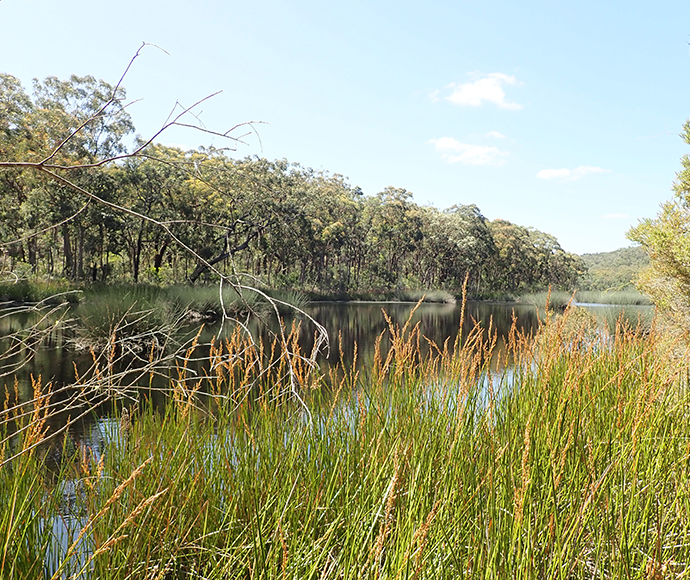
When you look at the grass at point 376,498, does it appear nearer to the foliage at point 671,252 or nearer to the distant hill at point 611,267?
the foliage at point 671,252

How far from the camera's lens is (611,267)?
94.6m

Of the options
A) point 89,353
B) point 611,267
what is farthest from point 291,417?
point 611,267

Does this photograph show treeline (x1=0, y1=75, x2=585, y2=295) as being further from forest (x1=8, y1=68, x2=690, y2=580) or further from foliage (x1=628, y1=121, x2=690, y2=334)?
foliage (x1=628, y1=121, x2=690, y2=334)

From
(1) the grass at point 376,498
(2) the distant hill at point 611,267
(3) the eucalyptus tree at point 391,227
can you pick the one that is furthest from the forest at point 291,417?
(2) the distant hill at point 611,267

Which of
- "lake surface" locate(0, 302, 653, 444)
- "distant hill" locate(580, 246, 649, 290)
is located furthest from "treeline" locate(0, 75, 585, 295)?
"distant hill" locate(580, 246, 649, 290)

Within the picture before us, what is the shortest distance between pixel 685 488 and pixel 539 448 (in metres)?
0.55

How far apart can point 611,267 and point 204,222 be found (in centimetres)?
10751

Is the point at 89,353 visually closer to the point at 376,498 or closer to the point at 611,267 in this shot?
the point at 376,498

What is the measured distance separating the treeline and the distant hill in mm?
A: 17784

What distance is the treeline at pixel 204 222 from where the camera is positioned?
1341cm

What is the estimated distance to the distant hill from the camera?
77.4 m

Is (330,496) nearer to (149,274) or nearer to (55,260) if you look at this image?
(149,274)

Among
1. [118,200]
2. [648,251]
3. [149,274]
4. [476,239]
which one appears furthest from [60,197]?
[476,239]

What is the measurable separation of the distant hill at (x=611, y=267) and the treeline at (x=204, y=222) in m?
17.8
